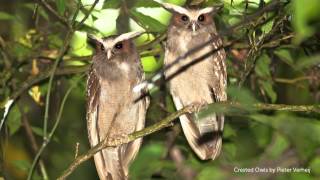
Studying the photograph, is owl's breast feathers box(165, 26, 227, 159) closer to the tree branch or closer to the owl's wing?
the owl's wing

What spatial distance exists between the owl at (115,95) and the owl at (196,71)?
0.86 ft

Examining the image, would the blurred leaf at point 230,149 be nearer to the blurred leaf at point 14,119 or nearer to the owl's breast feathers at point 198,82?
the owl's breast feathers at point 198,82

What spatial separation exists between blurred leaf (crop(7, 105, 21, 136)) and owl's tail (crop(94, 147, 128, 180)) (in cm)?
72

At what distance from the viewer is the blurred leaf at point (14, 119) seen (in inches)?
165

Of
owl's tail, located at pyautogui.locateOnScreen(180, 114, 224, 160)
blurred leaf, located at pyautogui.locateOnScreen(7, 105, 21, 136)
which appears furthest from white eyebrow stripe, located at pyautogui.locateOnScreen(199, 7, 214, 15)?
blurred leaf, located at pyautogui.locateOnScreen(7, 105, 21, 136)

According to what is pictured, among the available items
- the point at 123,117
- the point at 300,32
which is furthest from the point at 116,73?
the point at 300,32

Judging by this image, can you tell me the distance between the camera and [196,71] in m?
3.82

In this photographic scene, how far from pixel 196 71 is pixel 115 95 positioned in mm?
576

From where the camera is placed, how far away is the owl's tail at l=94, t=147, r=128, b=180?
12.4 ft

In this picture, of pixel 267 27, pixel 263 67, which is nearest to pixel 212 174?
pixel 267 27

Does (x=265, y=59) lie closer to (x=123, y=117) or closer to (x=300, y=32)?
(x=123, y=117)

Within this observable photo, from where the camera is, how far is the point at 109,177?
151 inches

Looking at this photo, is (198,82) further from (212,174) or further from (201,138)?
(212,174)

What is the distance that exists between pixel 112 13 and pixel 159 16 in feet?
1.15
